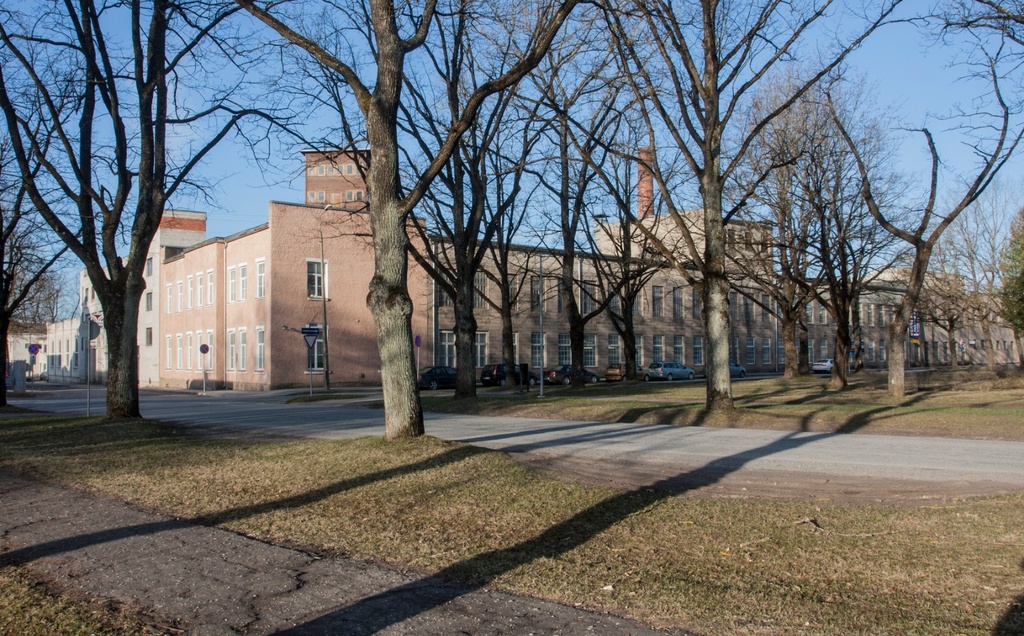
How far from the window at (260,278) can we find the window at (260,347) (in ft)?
6.79

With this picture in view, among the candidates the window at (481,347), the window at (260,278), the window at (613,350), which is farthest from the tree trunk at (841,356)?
the window at (613,350)

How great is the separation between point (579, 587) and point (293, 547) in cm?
249

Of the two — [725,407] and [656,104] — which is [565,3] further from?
[725,407]

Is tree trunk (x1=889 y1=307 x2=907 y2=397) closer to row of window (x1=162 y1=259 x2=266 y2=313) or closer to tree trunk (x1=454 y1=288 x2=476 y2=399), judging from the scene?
tree trunk (x1=454 y1=288 x2=476 y2=399)

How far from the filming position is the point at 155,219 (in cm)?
1895

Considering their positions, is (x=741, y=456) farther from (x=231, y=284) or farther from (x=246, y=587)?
(x=231, y=284)

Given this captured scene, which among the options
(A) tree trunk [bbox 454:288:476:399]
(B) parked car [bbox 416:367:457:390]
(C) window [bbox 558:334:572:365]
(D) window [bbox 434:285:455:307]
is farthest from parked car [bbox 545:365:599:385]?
(A) tree trunk [bbox 454:288:476:399]

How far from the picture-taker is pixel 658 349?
67312mm

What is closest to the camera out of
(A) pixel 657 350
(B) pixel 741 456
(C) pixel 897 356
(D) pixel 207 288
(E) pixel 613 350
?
(B) pixel 741 456

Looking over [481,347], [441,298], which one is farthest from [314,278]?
[481,347]

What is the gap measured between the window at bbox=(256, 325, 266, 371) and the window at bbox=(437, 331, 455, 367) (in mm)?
11774

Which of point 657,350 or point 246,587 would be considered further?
point 657,350

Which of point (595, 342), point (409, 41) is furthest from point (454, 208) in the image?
point (595, 342)

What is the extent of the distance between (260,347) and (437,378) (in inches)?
411
